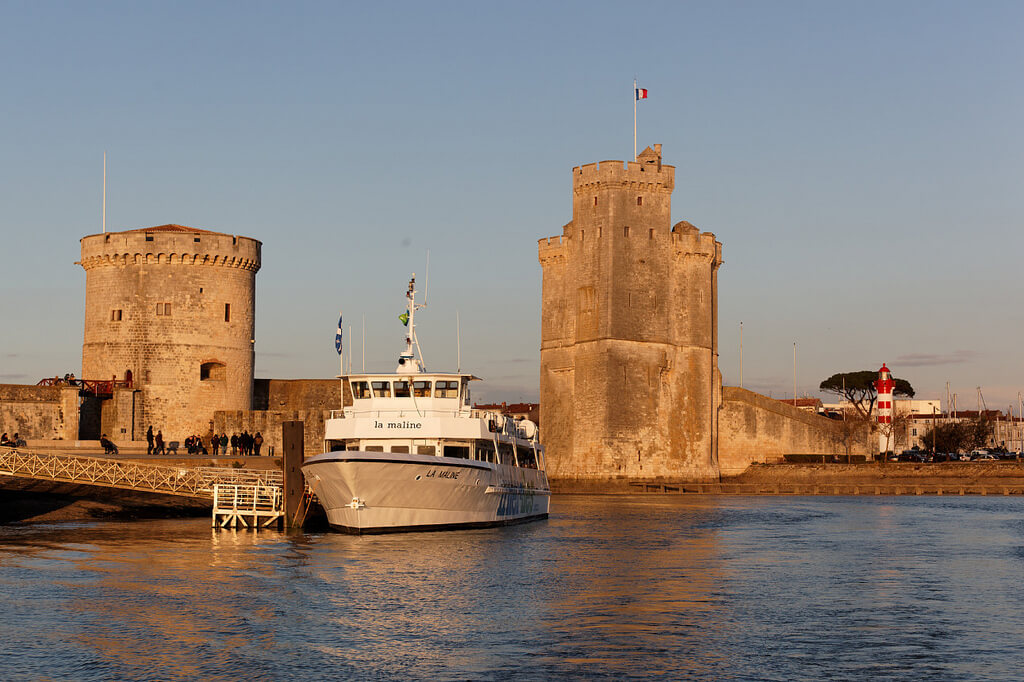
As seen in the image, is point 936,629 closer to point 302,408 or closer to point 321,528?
point 321,528

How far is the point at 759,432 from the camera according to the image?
255ft

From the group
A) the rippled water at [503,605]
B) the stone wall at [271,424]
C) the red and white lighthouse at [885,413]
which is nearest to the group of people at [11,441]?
the stone wall at [271,424]

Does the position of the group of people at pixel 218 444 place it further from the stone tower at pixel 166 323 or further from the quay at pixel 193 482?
the quay at pixel 193 482

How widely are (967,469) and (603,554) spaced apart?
47.3 meters

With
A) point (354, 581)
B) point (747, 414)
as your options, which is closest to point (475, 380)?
point (354, 581)

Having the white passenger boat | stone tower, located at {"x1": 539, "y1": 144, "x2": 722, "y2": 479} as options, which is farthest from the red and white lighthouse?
the white passenger boat

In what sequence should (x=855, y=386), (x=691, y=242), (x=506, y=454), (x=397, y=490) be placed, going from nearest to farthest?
(x=397, y=490), (x=506, y=454), (x=691, y=242), (x=855, y=386)

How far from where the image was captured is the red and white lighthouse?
87125 millimetres

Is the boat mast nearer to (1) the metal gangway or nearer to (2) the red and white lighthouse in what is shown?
(1) the metal gangway

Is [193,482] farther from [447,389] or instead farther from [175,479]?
[447,389]

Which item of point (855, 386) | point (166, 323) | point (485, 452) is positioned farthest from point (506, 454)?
point (855, 386)

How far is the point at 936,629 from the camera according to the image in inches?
800

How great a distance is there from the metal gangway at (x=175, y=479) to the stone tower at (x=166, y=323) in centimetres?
1428

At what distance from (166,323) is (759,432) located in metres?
37.8
